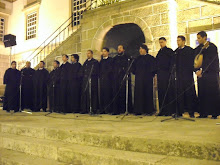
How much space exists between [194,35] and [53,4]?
9867 mm

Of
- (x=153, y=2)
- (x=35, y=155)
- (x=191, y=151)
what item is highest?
(x=153, y=2)

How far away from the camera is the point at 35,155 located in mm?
3689

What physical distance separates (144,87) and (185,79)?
1.13 metres

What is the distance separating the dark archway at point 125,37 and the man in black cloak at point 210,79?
3.79 meters

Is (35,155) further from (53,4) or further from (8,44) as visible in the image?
(53,4)

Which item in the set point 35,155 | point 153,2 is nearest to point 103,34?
point 153,2

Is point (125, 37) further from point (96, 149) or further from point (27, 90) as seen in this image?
point (96, 149)

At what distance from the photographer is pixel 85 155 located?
3061 mm

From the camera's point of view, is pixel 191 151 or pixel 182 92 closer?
pixel 191 151

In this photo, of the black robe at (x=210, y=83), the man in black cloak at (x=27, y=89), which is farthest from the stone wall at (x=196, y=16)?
the man in black cloak at (x=27, y=89)

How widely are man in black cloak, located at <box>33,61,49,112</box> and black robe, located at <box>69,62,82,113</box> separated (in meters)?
1.41

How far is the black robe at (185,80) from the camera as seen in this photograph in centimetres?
542

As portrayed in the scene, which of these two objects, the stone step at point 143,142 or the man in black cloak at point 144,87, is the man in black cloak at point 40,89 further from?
the stone step at point 143,142

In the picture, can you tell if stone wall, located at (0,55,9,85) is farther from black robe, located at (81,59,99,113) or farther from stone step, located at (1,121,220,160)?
stone step, located at (1,121,220,160)
